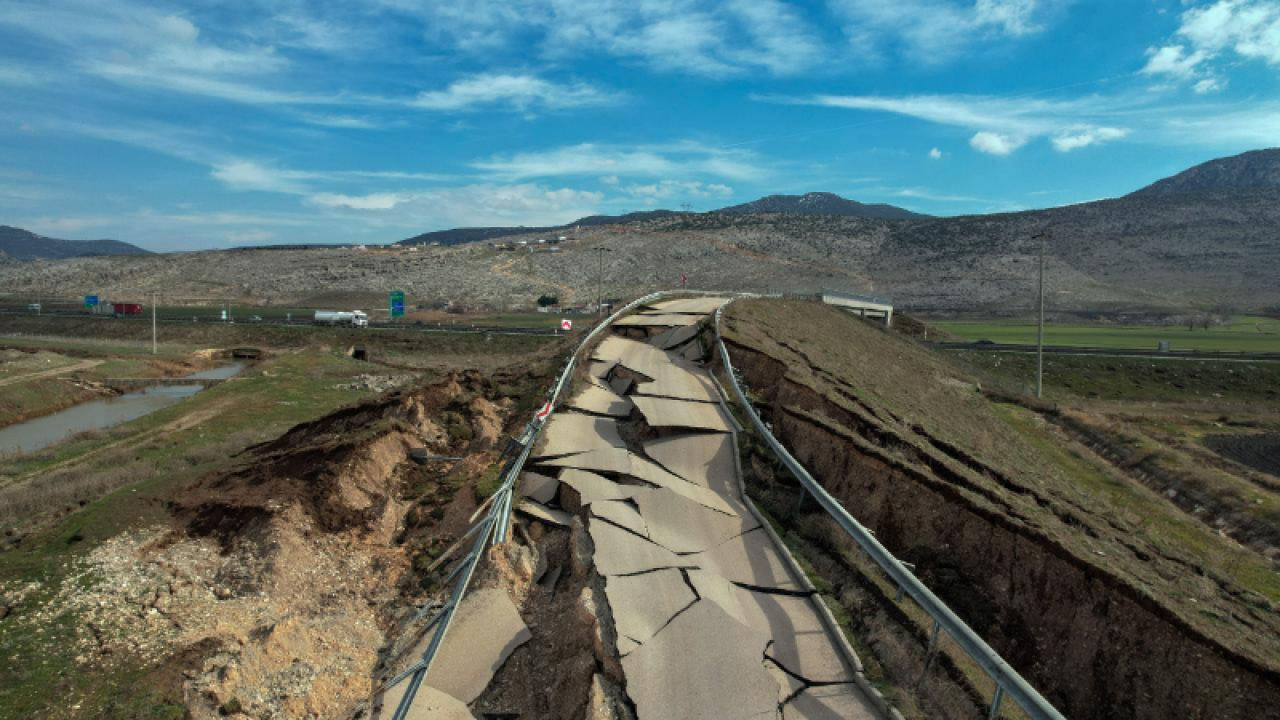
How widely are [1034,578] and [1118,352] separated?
55592 mm

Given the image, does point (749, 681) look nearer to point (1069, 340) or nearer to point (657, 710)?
point (657, 710)

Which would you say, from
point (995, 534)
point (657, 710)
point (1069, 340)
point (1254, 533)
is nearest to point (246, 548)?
point (657, 710)

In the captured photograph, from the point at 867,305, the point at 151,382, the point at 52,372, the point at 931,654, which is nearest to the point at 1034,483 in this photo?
the point at 931,654

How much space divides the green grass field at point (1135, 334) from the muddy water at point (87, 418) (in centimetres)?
6383

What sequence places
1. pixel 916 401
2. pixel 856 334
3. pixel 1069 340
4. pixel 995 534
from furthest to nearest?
pixel 1069 340, pixel 856 334, pixel 916 401, pixel 995 534

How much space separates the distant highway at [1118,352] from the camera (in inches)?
1964

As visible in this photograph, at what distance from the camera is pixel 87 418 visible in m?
34.8

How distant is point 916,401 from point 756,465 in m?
10.1

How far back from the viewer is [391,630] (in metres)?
7.99

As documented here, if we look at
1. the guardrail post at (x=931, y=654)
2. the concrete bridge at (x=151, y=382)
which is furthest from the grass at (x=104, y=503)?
the concrete bridge at (x=151, y=382)

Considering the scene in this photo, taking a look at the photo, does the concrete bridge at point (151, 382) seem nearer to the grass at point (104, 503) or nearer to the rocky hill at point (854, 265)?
the grass at point (104, 503)

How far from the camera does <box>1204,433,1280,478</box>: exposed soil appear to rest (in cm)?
2719

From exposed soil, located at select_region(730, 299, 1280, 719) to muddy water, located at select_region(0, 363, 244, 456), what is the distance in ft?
97.2

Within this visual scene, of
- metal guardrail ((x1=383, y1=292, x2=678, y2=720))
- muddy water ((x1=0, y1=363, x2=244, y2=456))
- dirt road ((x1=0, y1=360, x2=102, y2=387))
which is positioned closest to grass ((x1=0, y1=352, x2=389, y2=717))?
metal guardrail ((x1=383, y1=292, x2=678, y2=720))
